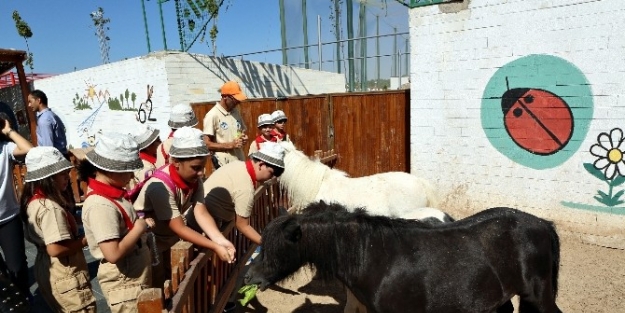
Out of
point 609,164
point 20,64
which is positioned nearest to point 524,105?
point 609,164

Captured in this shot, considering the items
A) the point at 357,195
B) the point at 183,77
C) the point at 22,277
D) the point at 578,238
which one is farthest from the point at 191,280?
the point at 183,77

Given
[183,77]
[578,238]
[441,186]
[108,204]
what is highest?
[183,77]

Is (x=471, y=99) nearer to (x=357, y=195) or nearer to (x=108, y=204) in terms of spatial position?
(x=357, y=195)

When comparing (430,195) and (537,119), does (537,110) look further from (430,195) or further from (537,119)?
(430,195)

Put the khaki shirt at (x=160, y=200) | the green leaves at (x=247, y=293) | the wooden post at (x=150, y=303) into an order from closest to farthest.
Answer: the wooden post at (x=150, y=303)
the khaki shirt at (x=160, y=200)
the green leaves at (x=247, y=293)

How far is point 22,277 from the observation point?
9.85 ft

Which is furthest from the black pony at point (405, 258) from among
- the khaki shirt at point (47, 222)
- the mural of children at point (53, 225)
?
the khaki shirt at point (47, 222)

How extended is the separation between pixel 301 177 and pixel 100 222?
250 cm

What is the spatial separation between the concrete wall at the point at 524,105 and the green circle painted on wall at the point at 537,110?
0.5 inches

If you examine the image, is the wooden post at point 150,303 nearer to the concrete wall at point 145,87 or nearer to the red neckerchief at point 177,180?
the red neckerchief at point 177,180

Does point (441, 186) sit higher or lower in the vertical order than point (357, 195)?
lower

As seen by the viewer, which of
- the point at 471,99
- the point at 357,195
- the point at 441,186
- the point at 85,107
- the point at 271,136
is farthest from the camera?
the point at 85,107

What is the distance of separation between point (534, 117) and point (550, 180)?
0.92 meters

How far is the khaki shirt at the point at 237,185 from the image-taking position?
2662mm
